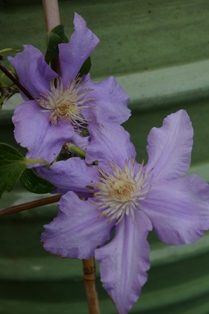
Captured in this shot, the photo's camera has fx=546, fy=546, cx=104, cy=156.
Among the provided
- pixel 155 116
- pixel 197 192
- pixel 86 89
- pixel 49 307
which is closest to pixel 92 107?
pixel 86 89

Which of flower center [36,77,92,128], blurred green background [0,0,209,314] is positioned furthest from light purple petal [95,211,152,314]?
blurred green background [0,0,209,314]

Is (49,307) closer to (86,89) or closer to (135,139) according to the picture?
(135,139)

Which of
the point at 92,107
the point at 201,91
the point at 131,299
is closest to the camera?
the point at 131,299

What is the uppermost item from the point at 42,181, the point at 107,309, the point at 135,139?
the point at 42,181

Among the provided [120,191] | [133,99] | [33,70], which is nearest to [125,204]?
[120,191]

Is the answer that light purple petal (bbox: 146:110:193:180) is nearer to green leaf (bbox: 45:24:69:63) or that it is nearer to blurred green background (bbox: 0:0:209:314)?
green leaf (bbox: 45:24:69:63)

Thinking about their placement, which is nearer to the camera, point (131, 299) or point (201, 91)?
point (131, 299)

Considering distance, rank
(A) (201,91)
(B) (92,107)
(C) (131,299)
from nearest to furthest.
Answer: (C) (131,299)
(B) (92,107)
(A) (201,91)
